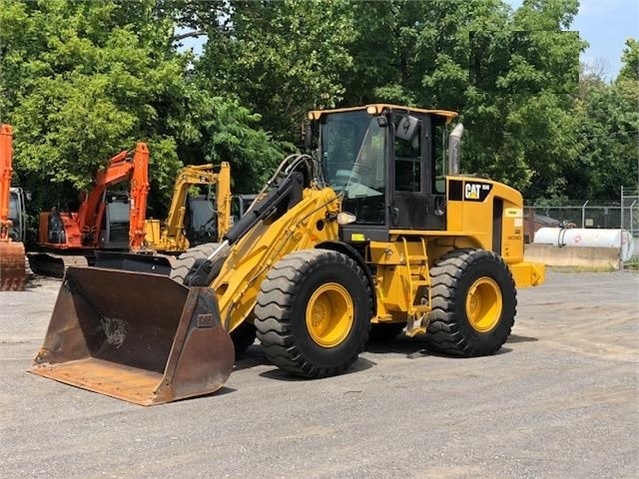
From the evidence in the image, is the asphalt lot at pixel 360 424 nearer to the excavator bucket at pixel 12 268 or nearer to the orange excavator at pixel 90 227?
the excavator bucket at pixel 12 268

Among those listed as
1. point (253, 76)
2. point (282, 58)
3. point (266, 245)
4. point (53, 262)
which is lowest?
point (53, 262)

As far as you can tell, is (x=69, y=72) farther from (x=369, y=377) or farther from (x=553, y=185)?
(x=553, y=185)

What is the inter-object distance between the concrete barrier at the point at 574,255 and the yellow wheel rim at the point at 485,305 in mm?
16774

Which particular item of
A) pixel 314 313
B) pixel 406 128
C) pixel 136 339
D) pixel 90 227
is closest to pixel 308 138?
pixel 406 128

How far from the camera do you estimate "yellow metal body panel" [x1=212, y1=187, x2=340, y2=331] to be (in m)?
7.55

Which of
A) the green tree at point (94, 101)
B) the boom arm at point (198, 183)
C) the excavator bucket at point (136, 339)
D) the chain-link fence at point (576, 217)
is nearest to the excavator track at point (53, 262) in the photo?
the green tree at point (94, 101)

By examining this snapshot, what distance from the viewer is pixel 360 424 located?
233 inches

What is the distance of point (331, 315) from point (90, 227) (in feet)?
48.2

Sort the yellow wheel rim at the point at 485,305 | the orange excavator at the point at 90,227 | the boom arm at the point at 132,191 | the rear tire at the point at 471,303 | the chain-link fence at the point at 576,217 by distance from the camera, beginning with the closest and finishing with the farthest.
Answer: the rear tire at the point at 471,303 < the yellow wheel rim at the point at 485,305 < the boom arm at the point at 132,191 < the orange excavator at the point at 90,227 < the chain-link fence at the point at 576,217

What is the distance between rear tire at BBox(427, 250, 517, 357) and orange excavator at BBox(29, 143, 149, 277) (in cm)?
1200

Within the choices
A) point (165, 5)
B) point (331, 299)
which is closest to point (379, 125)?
point (331, 299)

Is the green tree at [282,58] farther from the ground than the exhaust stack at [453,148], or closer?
farther from the ground

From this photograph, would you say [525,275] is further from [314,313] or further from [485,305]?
[314,313]

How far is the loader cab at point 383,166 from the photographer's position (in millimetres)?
8539
